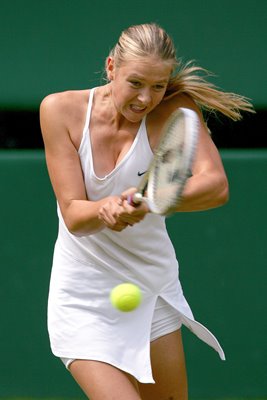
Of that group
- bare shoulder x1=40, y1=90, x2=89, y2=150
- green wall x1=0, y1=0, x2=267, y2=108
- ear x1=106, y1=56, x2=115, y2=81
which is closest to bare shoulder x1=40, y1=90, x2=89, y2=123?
bare shoulder x1=40, y1=90, x2=89, y2=150

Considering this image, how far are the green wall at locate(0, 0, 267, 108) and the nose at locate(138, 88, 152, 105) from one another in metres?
1.79

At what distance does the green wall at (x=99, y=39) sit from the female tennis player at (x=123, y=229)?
4.91ft

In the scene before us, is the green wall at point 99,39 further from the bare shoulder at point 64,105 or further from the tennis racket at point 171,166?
the tennis racket at point 171,166

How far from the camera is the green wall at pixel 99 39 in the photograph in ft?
16.0

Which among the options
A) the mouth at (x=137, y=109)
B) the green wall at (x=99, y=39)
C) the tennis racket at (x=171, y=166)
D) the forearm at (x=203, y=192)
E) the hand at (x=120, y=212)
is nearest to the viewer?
the tennis racket at (x=171, y=166)

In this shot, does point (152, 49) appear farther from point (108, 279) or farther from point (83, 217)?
point (108, 279)

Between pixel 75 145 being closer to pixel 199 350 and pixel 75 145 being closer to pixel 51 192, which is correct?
pixel 51 192

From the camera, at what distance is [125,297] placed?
320 cm

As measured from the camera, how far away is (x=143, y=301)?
3.38 metres

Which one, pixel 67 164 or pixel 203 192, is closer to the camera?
pixel 203 192

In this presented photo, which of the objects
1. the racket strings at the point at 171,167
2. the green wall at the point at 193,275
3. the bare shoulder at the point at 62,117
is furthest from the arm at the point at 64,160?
the green wall at the point at 193,275

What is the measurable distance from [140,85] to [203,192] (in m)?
0.37

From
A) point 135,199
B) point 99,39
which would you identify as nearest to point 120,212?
point 135,199

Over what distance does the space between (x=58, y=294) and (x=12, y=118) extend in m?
1.95
